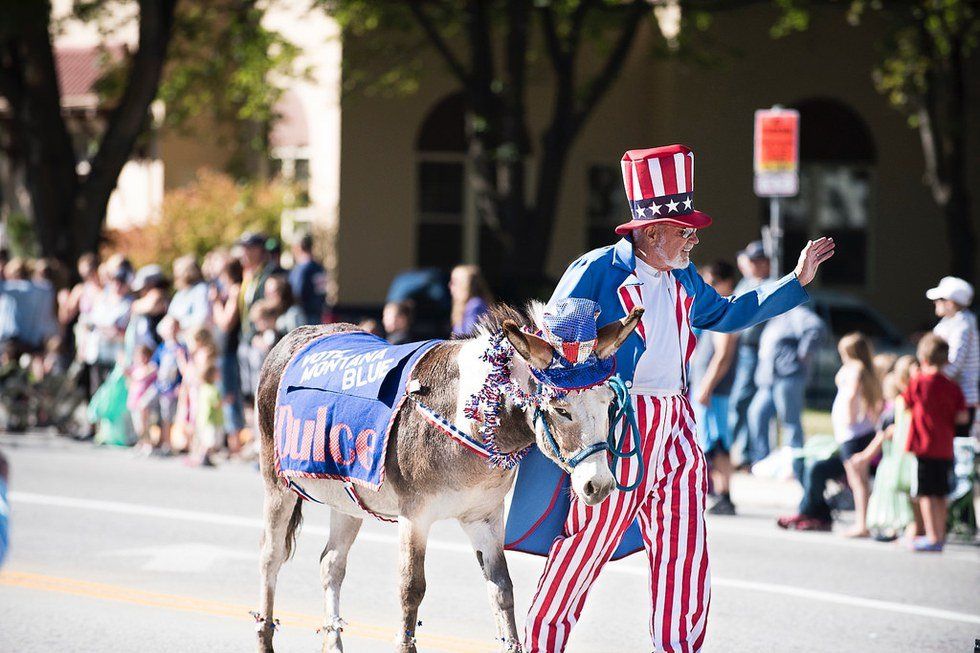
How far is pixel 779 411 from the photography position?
12945 millimetres

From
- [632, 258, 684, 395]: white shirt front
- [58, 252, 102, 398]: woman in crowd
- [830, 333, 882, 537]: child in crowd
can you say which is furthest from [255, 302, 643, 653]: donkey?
[58, 252, 102, 398]: woman in crowd

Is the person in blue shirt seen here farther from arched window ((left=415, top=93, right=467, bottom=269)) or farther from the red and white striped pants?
arched window ((left=415, top=93, right=467, bottom=269))

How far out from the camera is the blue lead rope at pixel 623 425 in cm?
519

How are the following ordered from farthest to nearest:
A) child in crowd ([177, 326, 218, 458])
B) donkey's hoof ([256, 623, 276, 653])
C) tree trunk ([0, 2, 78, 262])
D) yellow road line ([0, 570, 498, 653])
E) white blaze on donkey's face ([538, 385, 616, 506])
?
1. tree trunk ([0, 2, 78, 262])
2. child in crowd ([177, 326, 218, 458])
3. yellow road line ([0, 570, 498, 653])
4. donkey's hoof ([256, 623, 276, 653])
5. white blaze on donkey's face ([538, 385, 616, 506])

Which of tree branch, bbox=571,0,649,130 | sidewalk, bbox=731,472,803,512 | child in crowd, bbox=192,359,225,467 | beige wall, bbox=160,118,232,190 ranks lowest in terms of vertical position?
sidewalk, bbox=731,472,803,512

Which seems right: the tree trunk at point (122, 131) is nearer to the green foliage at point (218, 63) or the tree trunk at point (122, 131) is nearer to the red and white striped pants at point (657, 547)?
the green foliage at point (218, 63)

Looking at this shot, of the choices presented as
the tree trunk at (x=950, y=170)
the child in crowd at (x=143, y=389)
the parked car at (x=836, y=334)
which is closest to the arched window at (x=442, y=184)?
the parked car at (x=836, y=334)

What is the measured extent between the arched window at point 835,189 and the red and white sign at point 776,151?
13176 millimetres

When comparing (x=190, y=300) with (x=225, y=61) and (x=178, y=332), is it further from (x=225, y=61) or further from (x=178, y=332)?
(x=225, y=61)

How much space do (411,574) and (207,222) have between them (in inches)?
891

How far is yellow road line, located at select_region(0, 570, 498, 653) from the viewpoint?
7.35 metres

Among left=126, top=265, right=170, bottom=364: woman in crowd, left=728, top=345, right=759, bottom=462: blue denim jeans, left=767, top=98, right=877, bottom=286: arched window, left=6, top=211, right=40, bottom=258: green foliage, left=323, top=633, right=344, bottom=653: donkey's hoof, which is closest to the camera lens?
left=323, top=633, right=344, bottom=653: donkey's hoof

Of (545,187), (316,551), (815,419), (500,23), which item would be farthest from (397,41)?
(316,551)

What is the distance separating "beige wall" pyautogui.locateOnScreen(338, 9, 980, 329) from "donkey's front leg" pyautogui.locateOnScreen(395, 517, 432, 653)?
2123cm
